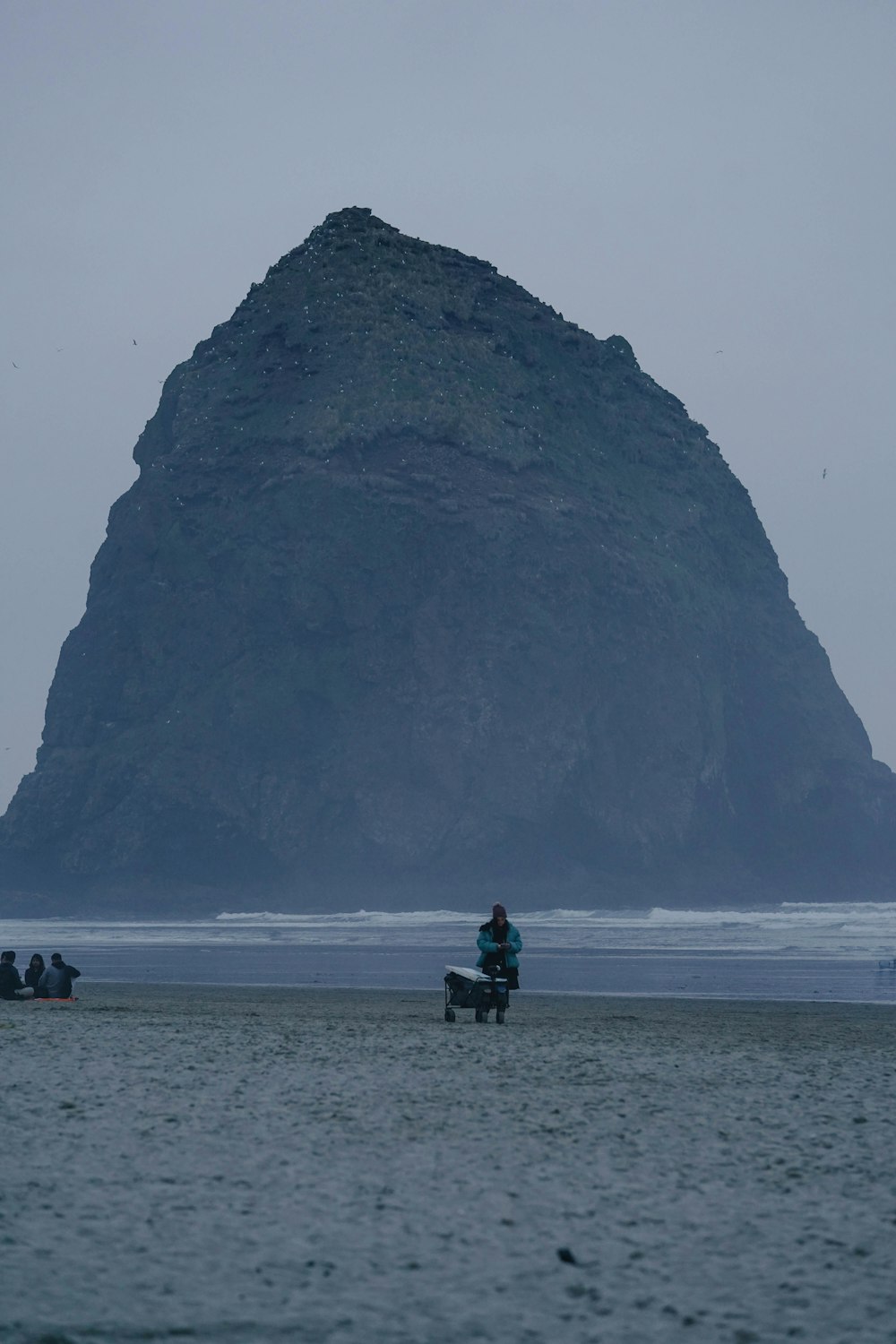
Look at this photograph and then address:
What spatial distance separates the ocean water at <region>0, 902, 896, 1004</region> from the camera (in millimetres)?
30719

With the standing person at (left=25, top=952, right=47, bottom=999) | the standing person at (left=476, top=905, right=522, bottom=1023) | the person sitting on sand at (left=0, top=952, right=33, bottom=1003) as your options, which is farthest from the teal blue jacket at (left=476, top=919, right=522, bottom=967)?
the standing person at (left=25, top=952, right=47, bottom=999)

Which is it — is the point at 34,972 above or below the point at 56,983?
above

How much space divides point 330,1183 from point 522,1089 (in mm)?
4143

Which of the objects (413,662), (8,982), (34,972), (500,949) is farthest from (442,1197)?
(413,662)

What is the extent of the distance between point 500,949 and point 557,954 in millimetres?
26044

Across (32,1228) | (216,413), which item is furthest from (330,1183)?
(216,413)

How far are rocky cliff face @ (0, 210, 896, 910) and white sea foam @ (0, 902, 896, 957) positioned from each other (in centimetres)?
1881

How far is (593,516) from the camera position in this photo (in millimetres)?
120938

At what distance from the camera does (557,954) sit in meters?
44.2

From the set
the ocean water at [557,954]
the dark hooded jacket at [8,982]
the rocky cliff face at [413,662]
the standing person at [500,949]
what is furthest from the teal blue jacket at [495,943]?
the rocky cliff face at [413,662]

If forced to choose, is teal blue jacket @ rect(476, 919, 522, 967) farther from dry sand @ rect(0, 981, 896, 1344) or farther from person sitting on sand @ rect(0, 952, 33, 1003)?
person sitting on sand @ rect(0, 952, 33, 1003)

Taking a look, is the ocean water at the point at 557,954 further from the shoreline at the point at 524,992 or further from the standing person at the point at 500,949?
the standing person at the point at 500,949

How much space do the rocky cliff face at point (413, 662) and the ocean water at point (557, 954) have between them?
28.4m

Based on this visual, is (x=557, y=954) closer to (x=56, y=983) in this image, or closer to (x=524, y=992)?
(x=524, y=992)
